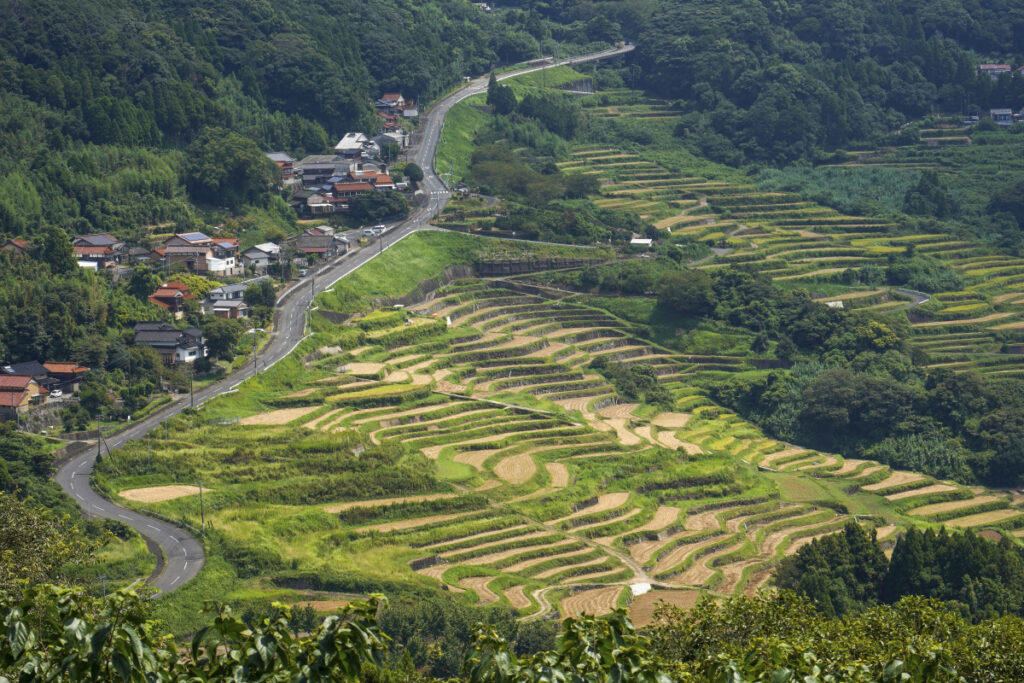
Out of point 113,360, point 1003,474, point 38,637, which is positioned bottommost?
point 1003,474

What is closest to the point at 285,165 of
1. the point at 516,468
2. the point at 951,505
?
the point at 516,468

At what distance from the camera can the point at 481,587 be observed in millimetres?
38562

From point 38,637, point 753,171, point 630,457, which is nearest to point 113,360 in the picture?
point 630,457

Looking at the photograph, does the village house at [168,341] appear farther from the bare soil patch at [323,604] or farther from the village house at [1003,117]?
the village house at [1003,117]

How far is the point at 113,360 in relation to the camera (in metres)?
50.5

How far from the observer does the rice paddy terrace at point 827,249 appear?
65062 mm

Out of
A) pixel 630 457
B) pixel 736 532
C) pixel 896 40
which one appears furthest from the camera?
pixel 896 40

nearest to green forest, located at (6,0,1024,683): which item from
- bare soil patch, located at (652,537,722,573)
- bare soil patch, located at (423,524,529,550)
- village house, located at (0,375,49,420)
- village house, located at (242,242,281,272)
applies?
bare soil patch, located at (423,524,529,550)

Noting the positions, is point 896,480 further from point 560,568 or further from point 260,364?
point 260,364

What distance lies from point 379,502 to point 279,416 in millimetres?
7851

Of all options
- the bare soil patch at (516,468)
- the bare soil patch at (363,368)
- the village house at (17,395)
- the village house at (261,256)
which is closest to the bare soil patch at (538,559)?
the bare soil patch at (516,468)

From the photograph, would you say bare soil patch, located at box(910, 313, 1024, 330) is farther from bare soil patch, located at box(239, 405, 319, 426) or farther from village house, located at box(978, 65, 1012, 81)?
village house, located at box(978, 65, 1012, 81)

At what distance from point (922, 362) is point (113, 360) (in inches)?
1389

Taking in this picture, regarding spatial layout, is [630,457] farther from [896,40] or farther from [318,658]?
[896,40]
